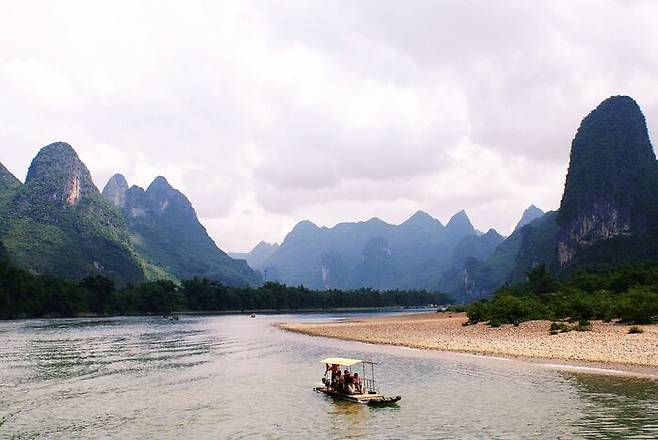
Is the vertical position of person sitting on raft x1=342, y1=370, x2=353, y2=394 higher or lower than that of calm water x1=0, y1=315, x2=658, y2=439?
higher

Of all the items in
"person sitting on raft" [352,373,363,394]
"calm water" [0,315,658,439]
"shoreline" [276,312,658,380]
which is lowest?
"calm water" [0,315,658,439]

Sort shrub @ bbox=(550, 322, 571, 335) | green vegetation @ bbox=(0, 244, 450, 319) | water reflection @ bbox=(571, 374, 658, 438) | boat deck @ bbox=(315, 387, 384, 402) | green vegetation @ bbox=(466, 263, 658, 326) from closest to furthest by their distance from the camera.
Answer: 1. water reflection @ bbox=(571, 374, 658, 438)
2. boat deck @ bbox=(315, 387, 384, 402)
3. shrub @ bbox=(550, 322, 571, 335)
4. green vegetation @ bbox=(466, 263, 658, 326)
5. green vegetation @ bbox=(0, 244, 450, 319)

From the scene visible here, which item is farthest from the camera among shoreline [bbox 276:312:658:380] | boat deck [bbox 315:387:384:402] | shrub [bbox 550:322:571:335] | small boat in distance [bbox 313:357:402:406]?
shrub [bbox 550:322:571:335]

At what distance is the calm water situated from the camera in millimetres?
25250

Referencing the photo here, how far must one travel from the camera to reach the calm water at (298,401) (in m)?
25.2

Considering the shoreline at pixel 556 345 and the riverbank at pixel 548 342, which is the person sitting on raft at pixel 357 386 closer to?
the shoreline at pixel 556 345

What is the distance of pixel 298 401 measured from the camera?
32875mm

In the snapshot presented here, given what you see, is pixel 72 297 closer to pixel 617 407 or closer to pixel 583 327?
pixel 583 327

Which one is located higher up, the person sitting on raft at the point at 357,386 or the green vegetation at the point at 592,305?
the green vegetation at the point at 592,305

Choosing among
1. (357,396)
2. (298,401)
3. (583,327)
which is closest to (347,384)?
(357,396)

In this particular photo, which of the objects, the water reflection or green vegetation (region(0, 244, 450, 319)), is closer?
the water reflection

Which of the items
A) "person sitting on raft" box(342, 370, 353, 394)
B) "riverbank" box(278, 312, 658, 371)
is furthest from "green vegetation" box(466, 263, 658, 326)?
"person sitting on raft" box(342, 370, 353, 394)

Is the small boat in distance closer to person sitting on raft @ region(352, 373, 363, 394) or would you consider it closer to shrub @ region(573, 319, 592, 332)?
person sitting on raft @ region(352, 373, 363, 394)

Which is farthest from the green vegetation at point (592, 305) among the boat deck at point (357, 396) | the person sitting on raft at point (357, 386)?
the boat deck at point (357, 396)
